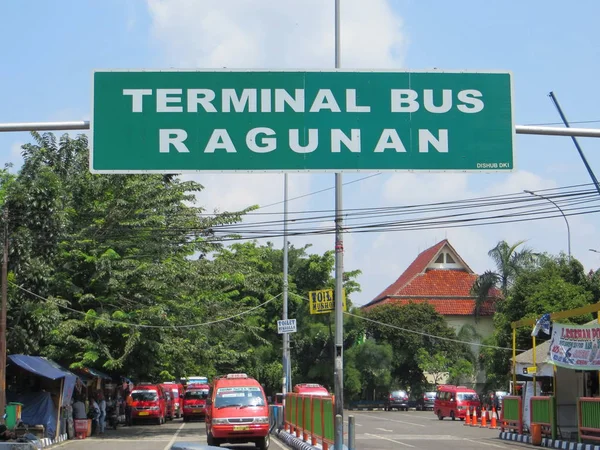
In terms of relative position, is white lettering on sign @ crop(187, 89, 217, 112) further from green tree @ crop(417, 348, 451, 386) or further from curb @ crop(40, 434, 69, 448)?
green tree @ crop(417, 348, 451, 386)

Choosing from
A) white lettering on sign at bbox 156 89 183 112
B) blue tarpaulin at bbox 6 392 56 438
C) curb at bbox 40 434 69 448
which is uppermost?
white lettering on sign at bbox 156 89 183 112

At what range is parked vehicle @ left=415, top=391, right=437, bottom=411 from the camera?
2500 inches

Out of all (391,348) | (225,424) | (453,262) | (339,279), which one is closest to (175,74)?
(339,279)

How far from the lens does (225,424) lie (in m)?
24.4

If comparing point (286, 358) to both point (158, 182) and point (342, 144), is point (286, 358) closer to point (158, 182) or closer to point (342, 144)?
point (158, 182)

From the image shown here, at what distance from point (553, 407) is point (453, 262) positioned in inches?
2206

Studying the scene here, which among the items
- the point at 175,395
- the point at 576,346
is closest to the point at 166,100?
the point at 576,346

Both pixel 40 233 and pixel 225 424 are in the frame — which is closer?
pixel 225 424

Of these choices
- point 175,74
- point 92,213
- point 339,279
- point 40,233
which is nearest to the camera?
point 175,74

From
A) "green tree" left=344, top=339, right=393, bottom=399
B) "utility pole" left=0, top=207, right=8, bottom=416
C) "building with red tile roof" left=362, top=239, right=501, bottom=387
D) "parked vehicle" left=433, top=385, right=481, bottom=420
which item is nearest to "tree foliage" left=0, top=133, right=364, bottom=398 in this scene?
"utility pole" left=0, top=207, right=8, bottom=416

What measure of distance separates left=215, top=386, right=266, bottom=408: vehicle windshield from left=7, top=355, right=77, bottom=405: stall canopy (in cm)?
587

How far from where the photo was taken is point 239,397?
25438 mm

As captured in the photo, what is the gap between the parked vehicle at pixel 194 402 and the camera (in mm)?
45250

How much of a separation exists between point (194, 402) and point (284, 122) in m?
36.9
